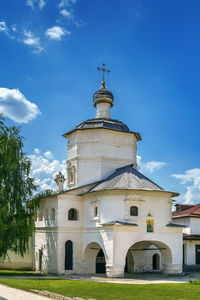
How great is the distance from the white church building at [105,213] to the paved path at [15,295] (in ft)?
24.9

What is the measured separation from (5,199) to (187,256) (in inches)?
638

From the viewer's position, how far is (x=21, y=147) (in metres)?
24.1

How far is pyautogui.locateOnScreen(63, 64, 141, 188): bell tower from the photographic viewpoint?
27.9m

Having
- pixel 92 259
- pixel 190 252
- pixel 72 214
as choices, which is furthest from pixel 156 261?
pixel 72 214

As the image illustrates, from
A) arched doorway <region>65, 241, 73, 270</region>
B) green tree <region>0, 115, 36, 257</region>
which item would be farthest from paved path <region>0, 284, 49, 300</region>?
arched doorway <region>65, 241, 73, 270</region>

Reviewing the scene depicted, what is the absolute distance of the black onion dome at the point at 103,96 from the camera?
30891 millimetres

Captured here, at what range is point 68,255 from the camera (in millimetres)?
25141

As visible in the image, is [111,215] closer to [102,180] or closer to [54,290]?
[102,180]

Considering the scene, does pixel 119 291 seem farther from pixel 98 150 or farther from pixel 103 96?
pixel 103 96

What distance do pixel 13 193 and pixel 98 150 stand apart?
7.55 meters

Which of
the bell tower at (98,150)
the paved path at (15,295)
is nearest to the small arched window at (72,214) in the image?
the bell tower at (98,150)

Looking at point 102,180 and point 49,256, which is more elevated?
point 102,180

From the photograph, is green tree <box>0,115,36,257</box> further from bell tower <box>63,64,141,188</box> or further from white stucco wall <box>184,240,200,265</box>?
white stucco wall <box>184,240,200,265</box>

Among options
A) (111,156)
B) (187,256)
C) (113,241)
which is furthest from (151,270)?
(111,156)
